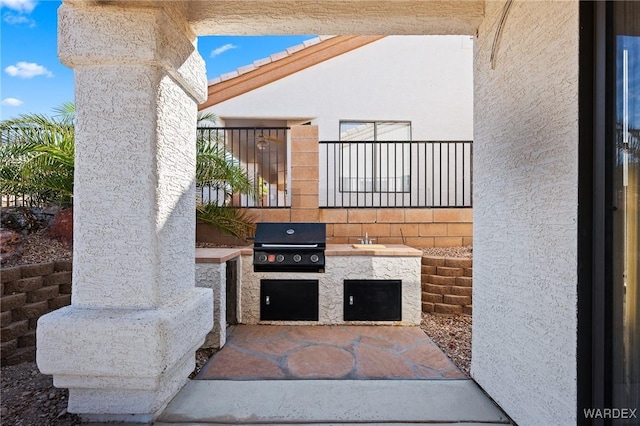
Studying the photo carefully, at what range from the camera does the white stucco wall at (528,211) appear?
6.22 feet

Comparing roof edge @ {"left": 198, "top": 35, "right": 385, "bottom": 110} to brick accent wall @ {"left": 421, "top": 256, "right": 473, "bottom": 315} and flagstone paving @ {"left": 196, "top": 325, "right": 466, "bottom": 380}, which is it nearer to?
brick accent wall @ {"left": 421, "top": 256, "right": 473, "bottom": 315}

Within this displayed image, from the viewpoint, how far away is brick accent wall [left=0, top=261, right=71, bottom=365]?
3.05 metres

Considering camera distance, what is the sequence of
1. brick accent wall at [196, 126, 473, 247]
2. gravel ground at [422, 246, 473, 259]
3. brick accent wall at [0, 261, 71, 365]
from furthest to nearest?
brick accent wall at [196, 126, 473, 247], gravel ground at [422, 246, 473, 259], brick accent wall at [0, 261, 71, 365]

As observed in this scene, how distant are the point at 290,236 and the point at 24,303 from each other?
9.66 ft

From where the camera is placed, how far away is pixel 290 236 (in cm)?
473

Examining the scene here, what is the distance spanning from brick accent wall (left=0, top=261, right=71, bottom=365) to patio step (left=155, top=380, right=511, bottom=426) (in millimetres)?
1743

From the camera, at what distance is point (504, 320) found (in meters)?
2.52

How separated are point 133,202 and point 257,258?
7.81 feet

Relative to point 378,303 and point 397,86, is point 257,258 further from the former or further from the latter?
point 397,86

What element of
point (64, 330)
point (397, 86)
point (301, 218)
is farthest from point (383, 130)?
point (64, 330)

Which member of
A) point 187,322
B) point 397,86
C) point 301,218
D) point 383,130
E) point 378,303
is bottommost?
point 378,303

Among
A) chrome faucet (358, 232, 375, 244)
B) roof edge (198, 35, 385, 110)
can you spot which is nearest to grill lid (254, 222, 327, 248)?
chrome faucet (358, 232, 375, 244)

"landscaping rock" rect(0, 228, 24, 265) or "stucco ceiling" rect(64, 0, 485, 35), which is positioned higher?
"stucco ceiling" rect(64, 0, 485, 35)

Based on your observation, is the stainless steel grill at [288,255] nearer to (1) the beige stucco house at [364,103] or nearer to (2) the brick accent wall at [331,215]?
(2) the brick accent wall at [331,215]
